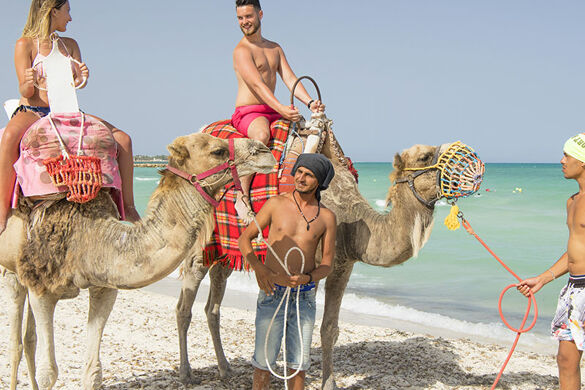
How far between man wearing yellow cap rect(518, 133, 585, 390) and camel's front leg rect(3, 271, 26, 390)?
4.01 meters

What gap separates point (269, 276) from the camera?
11.6 feet

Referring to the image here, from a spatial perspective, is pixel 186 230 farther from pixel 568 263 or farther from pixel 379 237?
pixel 568 263

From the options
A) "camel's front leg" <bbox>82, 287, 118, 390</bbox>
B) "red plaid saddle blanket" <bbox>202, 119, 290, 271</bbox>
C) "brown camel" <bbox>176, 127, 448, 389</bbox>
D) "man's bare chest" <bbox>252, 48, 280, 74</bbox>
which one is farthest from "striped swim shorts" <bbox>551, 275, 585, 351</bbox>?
"camel's front leg" <bbox>82, 287, 118, 390</bbox>

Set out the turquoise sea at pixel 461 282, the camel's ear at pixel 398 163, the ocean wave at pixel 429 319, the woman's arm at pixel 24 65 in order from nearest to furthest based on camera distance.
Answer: the woman's arm at pixel 24 65
the camel's ear at pixel 398 163
the ocean wave at pixel 429 319
the turquoise sea at pixel 461 282

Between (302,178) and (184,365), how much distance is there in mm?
2998

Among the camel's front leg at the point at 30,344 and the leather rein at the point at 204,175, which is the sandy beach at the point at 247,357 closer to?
the camel's front leg at the point at 30,344

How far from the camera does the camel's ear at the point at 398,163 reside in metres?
5.04

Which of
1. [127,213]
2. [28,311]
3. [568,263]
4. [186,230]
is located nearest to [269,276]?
[186,230]

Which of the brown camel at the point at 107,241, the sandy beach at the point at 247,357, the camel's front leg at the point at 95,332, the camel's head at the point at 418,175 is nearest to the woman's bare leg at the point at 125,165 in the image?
the brown camel at the point at 107,241

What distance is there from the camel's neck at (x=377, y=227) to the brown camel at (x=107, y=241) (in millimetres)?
1485

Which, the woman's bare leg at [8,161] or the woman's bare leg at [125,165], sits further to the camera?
the woman's bare leg at [125,165]

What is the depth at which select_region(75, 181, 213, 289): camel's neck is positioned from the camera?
355 centimetres

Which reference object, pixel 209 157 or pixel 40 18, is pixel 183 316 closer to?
pixel 209 157

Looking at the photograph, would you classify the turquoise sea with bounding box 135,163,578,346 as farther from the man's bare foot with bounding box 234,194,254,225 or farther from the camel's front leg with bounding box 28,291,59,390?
the camel's front leg with bounding box 28,291,59,390
